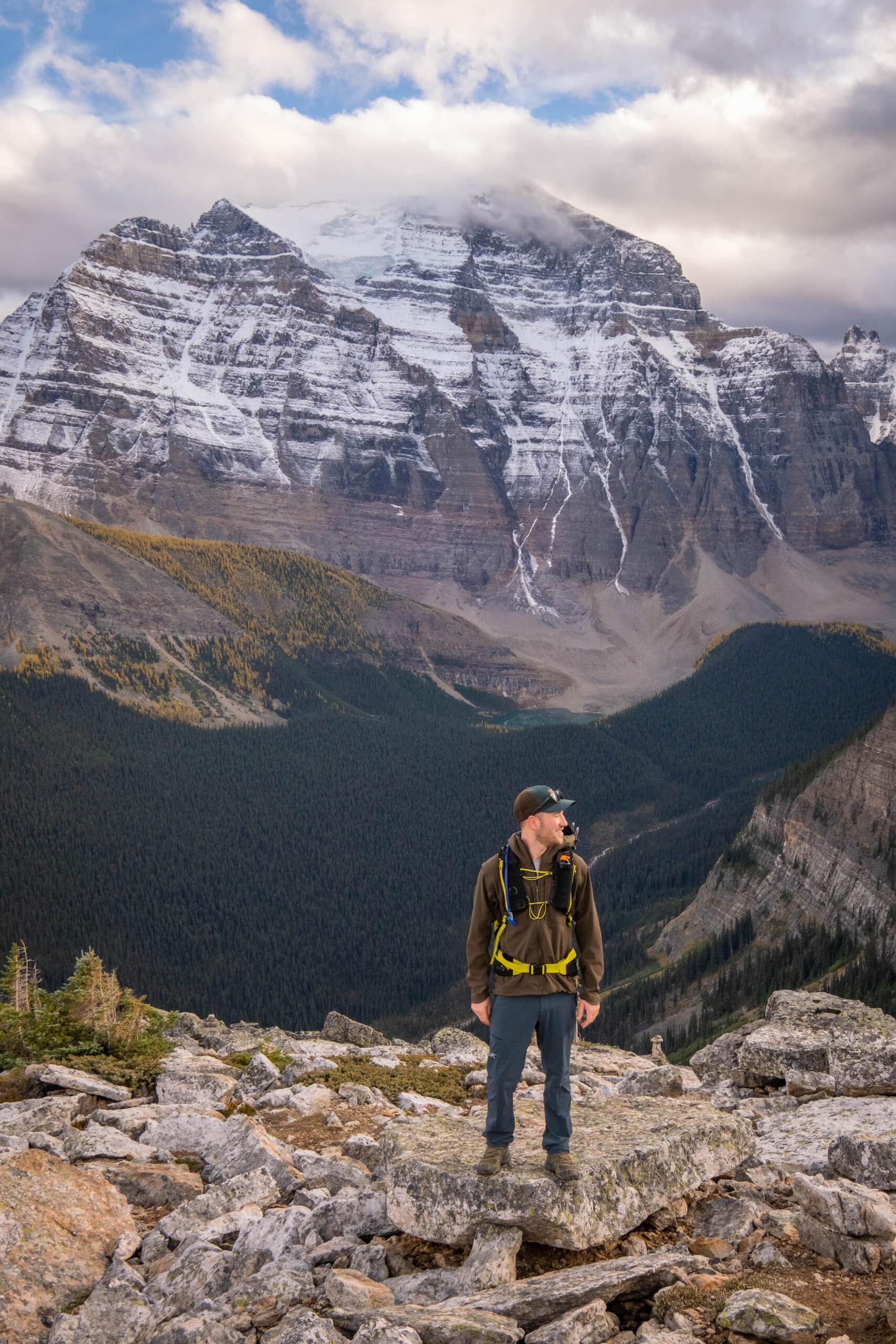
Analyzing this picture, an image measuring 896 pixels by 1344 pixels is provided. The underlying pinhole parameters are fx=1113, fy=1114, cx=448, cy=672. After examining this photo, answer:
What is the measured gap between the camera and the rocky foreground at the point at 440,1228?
38.6ft

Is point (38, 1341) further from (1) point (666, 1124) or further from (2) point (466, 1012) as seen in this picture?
(2) point (466, 1012)

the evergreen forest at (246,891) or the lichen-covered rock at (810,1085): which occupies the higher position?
the lichen-covered rock at (810,1085)

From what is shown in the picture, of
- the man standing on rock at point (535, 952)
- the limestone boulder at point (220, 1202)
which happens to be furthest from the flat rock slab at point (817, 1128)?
the limestone boulder at point (220, 1202)

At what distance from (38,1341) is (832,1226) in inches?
366

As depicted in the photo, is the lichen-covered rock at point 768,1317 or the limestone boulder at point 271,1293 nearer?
the lichen-covered rock at point 768,1317

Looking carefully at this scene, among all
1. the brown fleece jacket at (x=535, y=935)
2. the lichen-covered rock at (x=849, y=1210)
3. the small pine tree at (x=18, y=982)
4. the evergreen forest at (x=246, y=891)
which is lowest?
the evergreen forest at (x=246, y=891)

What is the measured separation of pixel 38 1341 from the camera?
1274 cm

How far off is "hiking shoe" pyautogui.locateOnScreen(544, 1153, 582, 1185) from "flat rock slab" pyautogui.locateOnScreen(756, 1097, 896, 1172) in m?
4.06

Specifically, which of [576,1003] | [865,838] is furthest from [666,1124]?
[865,838]

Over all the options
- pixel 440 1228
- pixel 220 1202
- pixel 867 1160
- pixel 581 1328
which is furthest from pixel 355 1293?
pixel 867 1160

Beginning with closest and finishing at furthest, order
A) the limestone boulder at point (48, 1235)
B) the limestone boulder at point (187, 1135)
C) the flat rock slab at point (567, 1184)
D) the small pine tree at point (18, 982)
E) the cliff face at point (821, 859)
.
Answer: the flat rock slab at point (567, 1184)
the limestone boulder at point (48, 1235)
the limestone boulder at point (187, 1135)
the small pine tree at point (18, 982)
the cliff face at point (821, 859)

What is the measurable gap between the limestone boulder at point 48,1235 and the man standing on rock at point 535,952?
211 inches

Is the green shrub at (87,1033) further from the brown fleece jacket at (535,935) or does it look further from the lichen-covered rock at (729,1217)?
the lichen-covered rock at (729,1217)

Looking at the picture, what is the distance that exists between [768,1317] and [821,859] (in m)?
107
